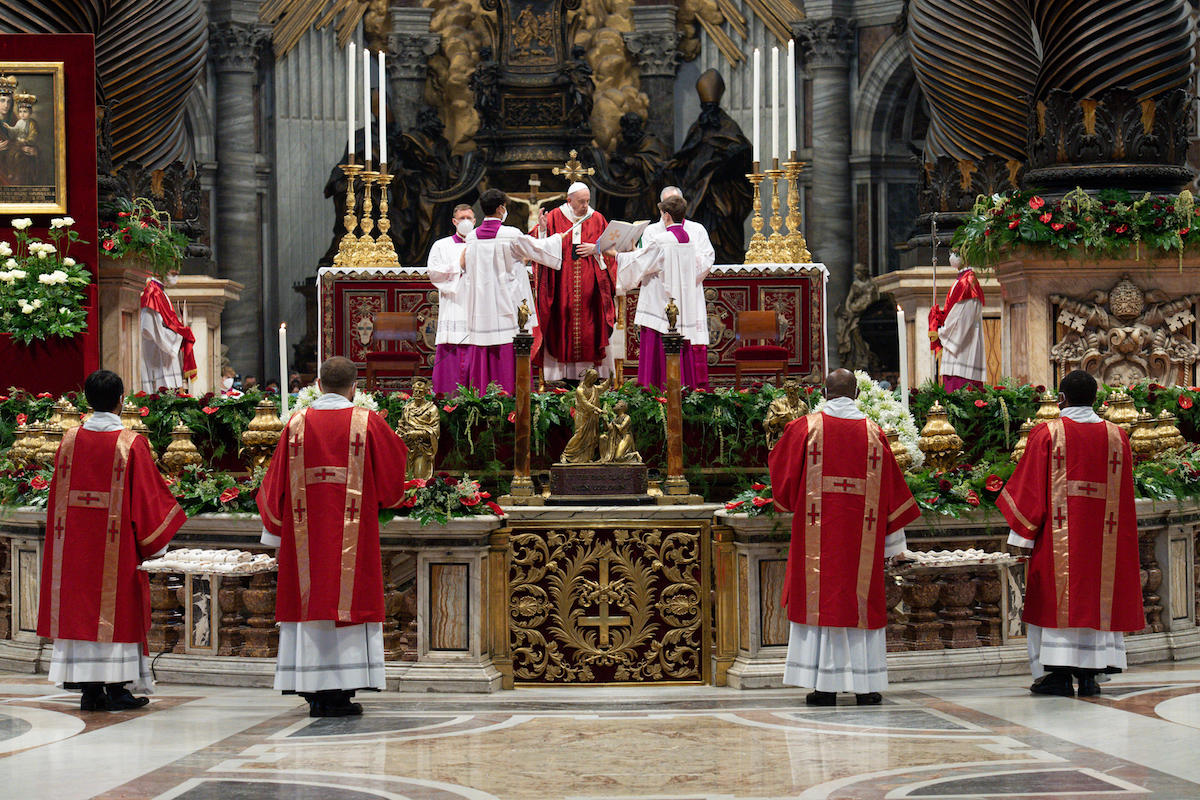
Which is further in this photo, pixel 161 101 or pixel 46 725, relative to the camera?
pixel 161 101

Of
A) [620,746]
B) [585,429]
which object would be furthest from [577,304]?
[620,746]

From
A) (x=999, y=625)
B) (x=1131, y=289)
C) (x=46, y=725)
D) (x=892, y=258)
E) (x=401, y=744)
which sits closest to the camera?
(x=401, y=744)

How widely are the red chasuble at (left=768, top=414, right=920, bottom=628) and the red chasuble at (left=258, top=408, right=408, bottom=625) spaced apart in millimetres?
1792

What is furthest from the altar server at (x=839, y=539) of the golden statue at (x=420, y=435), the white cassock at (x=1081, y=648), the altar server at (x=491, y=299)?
the altar server at (x=491, y=299)

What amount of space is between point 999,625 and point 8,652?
5.16 meters

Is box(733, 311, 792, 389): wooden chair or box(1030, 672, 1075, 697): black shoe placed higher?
box(733, 311, 792, 389): wooden chair

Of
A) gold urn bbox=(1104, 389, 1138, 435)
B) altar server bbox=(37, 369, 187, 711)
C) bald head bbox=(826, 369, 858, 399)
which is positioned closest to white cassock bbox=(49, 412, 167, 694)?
altar server bbox=(37, 369, 187, 711)

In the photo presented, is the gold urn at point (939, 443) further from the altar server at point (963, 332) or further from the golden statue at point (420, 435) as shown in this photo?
the altar server at point (963, 332)

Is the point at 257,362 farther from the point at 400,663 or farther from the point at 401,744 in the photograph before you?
the point at 401,744

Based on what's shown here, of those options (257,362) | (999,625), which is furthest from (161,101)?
(999,625)

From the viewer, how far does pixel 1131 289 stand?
40.2 ft

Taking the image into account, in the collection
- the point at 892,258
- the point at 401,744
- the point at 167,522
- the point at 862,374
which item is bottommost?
the point at 401,744

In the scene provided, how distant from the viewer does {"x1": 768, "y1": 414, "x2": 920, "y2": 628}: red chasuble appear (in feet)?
25.0

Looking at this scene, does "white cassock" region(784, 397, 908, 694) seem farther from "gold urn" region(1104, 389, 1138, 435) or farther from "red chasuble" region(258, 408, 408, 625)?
"gold urn" region(1104, 389, 1138, 435)
